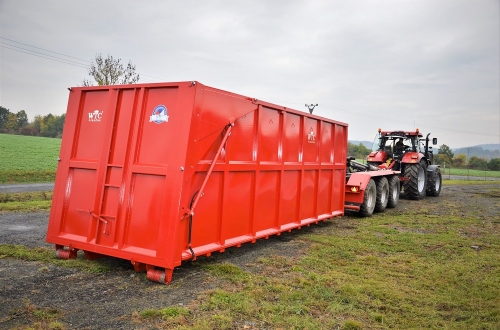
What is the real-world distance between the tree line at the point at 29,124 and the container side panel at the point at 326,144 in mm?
52512

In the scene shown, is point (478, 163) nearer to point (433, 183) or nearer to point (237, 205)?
point (433, 183)

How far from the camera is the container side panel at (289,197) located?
288 inches

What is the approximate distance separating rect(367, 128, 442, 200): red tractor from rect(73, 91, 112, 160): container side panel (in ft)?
35.9

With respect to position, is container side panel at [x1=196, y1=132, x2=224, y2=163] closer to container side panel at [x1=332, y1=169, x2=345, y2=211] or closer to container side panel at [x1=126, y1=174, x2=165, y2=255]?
container side panel at [x1=126, y1=174, x2=165, y2=255]

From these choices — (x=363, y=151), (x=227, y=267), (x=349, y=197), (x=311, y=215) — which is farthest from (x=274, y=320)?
(x=363, y=151)

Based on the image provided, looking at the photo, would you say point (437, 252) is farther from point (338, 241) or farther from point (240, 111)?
point (240, 111)

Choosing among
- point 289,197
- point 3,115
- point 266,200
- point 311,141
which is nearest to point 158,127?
point 266,200

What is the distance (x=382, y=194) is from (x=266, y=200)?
244 inches

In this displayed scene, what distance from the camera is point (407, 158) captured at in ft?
48.4

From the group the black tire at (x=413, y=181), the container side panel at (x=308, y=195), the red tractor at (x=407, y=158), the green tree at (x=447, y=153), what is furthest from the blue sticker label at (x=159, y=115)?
the green tree at (x=447, y=153)

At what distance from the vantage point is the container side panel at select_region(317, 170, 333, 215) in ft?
28.7

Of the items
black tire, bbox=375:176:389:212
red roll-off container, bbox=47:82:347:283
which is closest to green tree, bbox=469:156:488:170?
black tire, bbox=375:176:389:212

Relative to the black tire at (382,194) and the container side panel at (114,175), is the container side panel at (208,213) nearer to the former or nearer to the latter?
the container side panel at (114,175)

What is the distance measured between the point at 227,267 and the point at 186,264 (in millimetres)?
651
